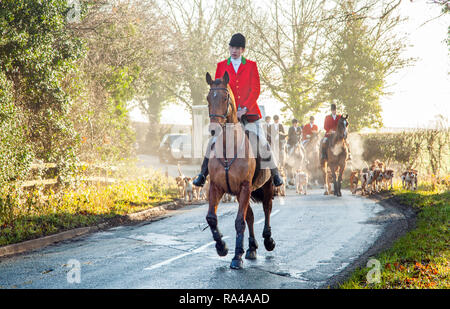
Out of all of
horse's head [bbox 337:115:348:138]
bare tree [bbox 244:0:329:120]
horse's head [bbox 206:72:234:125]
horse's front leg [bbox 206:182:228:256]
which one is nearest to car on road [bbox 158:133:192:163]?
bare tree [bbox 244:0:329:120]

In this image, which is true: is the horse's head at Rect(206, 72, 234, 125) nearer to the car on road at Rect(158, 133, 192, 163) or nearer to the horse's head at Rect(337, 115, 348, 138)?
the horse's head at Rect(337, 115, 348, 138)

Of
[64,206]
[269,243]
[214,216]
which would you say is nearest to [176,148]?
[64,206]

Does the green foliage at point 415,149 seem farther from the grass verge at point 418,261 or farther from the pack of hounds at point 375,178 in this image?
the grass verge at point 418,261

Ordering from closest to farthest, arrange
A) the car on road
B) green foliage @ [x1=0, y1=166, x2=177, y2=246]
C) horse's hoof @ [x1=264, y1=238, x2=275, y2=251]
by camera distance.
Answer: horse's hoof @ [x1=264, y1=238, x2=275, y2=251], green foliage @ [x1=0, y1=166, x2=177, y2=246], the car on road

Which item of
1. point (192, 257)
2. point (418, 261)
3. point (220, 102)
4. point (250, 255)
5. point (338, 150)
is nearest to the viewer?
point (220, 102)

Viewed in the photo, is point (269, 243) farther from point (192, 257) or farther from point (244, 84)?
point (244, 84)

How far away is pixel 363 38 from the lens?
3133 cm

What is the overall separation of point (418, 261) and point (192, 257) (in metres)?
3.88

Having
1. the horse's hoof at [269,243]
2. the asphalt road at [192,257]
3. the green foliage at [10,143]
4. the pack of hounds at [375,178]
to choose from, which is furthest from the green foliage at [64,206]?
the pack of hounds at [375,178]

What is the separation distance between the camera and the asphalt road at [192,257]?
22.4ft

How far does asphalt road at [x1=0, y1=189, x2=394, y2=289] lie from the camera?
6.82 m

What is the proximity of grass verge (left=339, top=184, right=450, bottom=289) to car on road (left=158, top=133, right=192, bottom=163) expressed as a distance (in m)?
29.4

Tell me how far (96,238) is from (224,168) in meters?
4.95

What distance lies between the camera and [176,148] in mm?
39844
